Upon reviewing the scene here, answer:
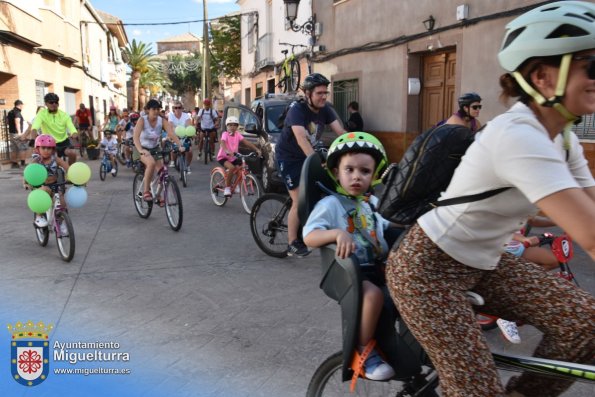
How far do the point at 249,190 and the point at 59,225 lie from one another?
326 centimetres

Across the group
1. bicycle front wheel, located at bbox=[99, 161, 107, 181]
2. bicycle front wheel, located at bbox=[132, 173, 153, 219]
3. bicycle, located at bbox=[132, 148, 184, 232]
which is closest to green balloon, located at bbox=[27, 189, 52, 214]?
bicycle, located at bbox=[132, 148, 184, 232]

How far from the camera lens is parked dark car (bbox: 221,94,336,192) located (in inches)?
416

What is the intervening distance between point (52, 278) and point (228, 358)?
265 cm

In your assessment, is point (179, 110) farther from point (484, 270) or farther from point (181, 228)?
point (484, 270)

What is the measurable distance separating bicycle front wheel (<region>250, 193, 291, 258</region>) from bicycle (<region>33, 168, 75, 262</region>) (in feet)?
6.56

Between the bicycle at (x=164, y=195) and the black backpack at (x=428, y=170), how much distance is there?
580 centimetres

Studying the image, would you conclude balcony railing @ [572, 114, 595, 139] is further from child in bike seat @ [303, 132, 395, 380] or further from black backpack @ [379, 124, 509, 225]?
black backpack @ [379, 124, 509, 225]

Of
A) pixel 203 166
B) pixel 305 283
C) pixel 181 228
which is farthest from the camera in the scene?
pixel 203 166

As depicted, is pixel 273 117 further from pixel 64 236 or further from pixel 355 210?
pixel 355 210

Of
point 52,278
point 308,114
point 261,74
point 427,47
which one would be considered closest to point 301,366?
point 308,114

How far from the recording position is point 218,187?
9.20m

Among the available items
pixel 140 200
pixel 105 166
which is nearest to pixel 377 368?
pixel 140 200

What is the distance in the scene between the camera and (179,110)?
539 inches

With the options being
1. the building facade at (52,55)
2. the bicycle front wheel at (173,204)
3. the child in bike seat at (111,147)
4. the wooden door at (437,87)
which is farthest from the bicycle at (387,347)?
the building facade at (52,55)
